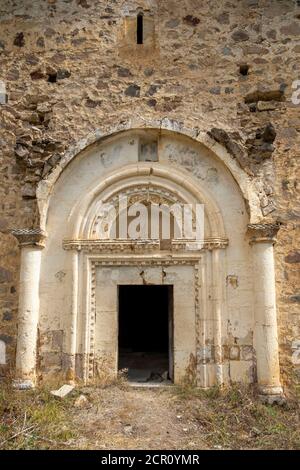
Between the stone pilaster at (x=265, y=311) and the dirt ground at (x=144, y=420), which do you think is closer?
the dirt ground at (x=144, y=420)

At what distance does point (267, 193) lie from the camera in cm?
612

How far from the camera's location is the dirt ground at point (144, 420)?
4.44m

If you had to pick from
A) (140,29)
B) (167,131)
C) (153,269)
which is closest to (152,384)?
(153,269)

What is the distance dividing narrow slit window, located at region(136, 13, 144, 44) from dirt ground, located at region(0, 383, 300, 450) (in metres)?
5.20

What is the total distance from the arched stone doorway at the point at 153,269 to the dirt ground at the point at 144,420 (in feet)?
1.09

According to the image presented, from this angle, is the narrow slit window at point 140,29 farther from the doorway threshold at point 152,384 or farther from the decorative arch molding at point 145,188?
the doorway threshold at point 152,384

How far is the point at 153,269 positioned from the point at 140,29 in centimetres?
385

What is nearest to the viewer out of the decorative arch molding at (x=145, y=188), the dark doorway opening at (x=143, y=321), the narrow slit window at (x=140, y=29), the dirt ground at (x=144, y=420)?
the dirt ground at (x=144, y=420)

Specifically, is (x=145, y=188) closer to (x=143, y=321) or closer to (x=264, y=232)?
(x=264, y=232)

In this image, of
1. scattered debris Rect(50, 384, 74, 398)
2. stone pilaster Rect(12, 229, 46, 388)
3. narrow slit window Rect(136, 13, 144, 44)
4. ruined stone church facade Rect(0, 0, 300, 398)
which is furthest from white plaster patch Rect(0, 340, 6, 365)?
narrow slit window Rect(136, 13, 144, 44)

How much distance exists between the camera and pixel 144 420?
16.3ft

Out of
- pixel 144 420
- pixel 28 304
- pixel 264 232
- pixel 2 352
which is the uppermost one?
pixel 264 232

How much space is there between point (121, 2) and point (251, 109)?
9.01ft

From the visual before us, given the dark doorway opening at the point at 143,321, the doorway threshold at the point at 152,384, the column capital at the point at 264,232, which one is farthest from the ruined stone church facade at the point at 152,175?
the dark doorway opening at the point at 143,321
